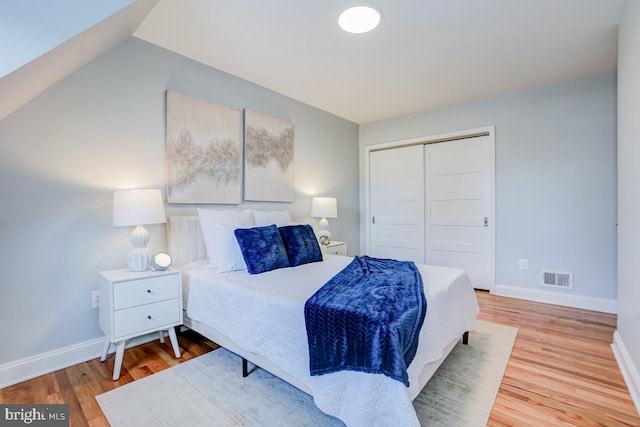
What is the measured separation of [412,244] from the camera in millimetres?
4434

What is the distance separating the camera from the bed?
129 centimetres

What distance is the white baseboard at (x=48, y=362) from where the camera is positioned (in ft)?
6.10

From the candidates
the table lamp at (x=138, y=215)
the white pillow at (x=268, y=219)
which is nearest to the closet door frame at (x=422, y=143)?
the white pillow at (x=268, y=219)

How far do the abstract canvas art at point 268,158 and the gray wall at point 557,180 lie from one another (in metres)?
2.35

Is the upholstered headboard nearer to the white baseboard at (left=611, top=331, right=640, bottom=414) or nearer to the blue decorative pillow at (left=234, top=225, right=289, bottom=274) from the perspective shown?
the blue decorative pillow at (left=234, top=225, right=289, bottom=274)

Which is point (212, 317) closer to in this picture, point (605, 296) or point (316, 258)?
point (316, 258)

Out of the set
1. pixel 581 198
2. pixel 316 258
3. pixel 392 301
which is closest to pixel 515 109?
pixel 581 198

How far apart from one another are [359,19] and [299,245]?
181cm

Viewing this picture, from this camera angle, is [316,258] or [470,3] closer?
[470,3]

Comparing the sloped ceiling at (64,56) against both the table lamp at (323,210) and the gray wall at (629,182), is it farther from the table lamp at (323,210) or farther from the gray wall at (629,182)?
the gray wall at (629,182)

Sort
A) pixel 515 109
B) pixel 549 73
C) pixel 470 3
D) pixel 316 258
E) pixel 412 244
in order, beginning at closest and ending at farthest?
pixel 470 3 < pixel 316 258 < pixel 549 73 < pixel 515 109 < pixel 412 244

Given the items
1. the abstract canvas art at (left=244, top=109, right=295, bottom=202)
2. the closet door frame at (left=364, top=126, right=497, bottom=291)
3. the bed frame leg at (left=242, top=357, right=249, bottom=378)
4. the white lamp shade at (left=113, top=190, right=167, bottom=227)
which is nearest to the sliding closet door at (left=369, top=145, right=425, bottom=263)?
the closet door frame at (left=364, top=126, right=497, bottom=291)

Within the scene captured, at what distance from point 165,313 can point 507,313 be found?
320cm

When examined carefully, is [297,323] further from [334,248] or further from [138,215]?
[334,248]
